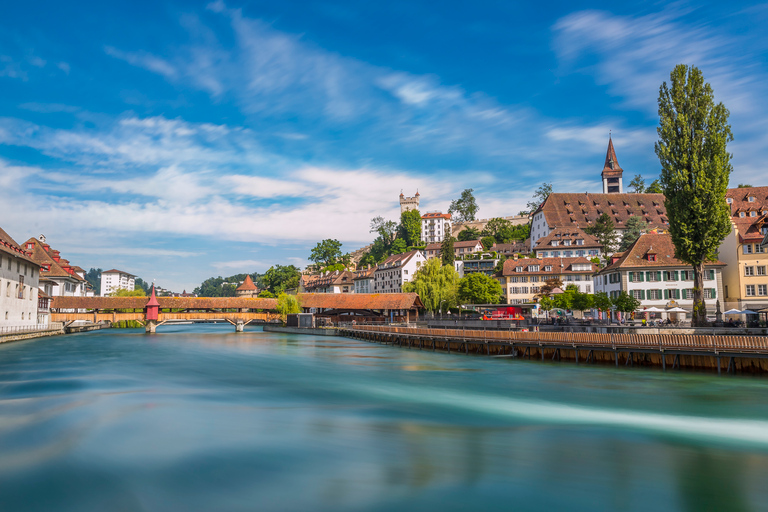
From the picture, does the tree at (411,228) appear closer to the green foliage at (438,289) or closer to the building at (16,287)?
the green foliage at (438,289)

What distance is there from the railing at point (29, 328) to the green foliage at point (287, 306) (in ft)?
84.2

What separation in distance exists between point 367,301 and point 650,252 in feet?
104

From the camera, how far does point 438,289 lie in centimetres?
6312

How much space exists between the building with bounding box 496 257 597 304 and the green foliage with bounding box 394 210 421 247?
61.5 meters

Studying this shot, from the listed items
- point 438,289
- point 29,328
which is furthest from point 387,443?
point 438,289

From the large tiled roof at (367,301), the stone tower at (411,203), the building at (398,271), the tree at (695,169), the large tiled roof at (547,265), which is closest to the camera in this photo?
the tree at (695,169)

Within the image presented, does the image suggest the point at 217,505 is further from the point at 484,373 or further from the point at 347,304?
the point at 347,304

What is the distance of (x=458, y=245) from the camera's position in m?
106

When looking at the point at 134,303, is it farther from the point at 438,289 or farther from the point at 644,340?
the point at 644,340

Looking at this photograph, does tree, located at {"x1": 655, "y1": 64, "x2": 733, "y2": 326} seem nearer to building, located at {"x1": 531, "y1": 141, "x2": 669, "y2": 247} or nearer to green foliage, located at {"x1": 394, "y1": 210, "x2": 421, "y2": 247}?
building, located at {"x1": 531, "y1": 141, "x2": 669, "y2": 247}

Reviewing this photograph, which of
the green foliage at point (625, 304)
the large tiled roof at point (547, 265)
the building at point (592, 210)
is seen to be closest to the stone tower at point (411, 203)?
the building at point (592, 210)

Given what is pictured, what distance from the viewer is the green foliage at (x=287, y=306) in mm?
71588

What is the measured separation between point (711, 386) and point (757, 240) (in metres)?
27.5

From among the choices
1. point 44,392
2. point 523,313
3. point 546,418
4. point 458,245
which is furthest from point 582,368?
point 458,245
